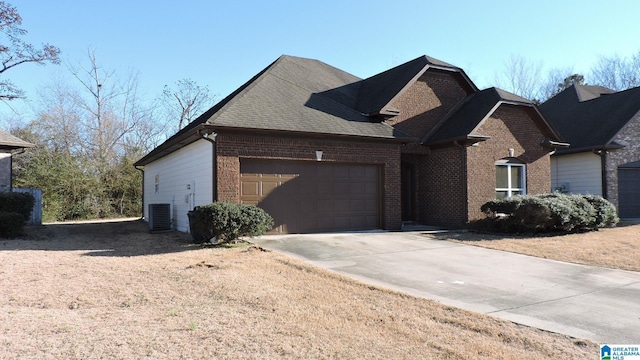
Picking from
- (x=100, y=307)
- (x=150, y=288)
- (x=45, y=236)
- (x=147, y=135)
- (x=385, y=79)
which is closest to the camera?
Result: (x=100, y=307)

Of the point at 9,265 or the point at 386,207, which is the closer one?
the point at 9,265

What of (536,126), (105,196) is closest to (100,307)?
(536,126)

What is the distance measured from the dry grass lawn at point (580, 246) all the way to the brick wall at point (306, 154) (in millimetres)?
2372

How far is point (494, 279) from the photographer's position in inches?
307

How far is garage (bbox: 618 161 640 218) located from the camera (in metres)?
19.6

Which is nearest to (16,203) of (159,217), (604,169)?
(159,217)

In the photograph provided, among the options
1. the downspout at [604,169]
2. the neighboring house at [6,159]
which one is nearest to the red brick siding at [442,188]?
the downspout at [604,169]

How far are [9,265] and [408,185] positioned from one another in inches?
526

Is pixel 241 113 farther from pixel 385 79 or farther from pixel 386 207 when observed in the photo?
pixel 385 79

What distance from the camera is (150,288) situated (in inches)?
261

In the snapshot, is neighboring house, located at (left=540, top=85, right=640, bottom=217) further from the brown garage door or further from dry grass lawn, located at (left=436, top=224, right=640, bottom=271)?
the brown garage door

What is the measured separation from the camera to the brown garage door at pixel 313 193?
12516mm

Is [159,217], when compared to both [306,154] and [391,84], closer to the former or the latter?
[306,154]

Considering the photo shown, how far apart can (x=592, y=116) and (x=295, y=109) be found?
16932 millimetres
